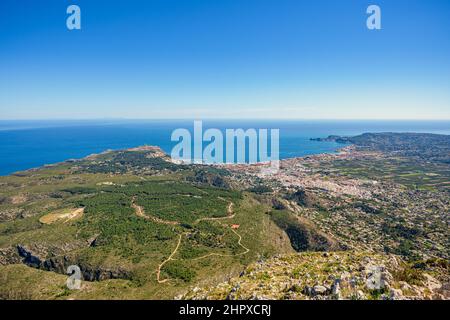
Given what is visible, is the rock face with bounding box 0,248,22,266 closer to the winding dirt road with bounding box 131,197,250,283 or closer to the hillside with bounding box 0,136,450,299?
the hillside with bounding box 0,136,450,299

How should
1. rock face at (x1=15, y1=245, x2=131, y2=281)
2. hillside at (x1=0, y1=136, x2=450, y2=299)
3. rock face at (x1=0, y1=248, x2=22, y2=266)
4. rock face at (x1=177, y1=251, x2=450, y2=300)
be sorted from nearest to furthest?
rock face at (x1=177, y1=251, x2=450, y2=300)
hillside at (x1=0, y1=136, x2=450, y2=299)
rock face at (x1=15, y1=245, x2=131, y2=281)
rock face at (x1=0, y1=248, x2=22, y2=266)

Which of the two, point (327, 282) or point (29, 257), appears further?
point (29, 257)

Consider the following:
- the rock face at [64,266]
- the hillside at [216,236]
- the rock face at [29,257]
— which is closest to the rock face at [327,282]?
the hillside at [216,236]

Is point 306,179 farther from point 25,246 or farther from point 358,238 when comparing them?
point 25,246

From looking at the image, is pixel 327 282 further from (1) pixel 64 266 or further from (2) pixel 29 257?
(2) pixel 29 257

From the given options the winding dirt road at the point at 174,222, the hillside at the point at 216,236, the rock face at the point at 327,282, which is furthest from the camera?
the winding dirt road at the point at 174,222

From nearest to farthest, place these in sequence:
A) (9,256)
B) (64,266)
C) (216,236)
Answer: (64,266), (9,256), (216,236)

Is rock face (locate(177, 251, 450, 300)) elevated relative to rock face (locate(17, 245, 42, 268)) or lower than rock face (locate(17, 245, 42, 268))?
elevated

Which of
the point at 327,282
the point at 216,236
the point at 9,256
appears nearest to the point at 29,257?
the point at 9,256

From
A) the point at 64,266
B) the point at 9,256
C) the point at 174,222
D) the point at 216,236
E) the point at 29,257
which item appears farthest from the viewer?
the point at 174,222

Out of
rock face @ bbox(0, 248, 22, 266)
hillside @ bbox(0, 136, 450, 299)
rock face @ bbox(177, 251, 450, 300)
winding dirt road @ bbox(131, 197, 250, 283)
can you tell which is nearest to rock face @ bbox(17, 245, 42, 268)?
hillside @ bbox(0, 136, 450, 299)

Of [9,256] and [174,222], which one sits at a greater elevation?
[174,222]

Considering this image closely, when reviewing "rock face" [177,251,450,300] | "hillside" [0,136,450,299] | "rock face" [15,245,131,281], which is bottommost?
"rock face" [15,245,131,281]

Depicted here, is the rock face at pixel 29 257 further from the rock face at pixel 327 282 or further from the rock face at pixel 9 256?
the rock face at pixel 327 282
